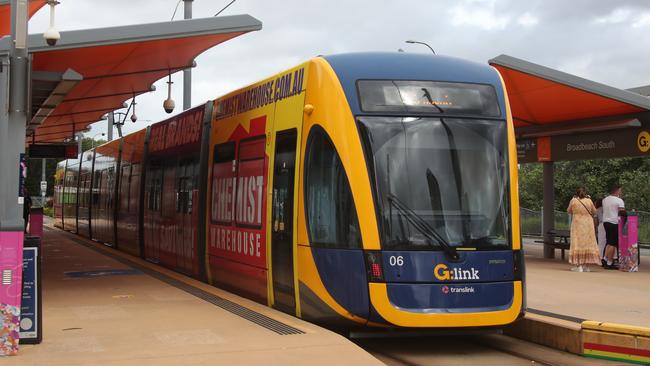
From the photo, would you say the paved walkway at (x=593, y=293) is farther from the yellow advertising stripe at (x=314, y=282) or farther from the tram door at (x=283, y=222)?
the tram door at (x=283, y=222)

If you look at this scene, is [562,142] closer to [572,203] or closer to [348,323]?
[572,203]

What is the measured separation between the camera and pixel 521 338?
9828 millimetres

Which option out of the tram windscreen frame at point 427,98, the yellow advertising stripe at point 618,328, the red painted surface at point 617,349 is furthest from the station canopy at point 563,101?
the red painted surface at point 617,349

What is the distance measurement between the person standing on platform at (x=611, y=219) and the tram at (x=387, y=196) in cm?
880

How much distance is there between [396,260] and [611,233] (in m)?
10.6

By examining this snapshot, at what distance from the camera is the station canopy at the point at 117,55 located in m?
11.0

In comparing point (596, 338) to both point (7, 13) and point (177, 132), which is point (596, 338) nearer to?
point (177, 132)

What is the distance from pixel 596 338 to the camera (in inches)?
337

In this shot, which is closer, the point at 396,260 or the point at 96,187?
the point at 396,260

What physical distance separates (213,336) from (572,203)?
408 inches

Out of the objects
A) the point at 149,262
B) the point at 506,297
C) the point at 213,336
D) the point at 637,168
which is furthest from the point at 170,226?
the point at 637,168

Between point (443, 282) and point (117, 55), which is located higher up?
point (117, 55)

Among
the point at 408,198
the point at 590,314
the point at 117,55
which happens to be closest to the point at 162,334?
the point at 408,198

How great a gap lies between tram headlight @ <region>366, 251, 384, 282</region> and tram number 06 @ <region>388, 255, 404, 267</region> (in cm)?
11
